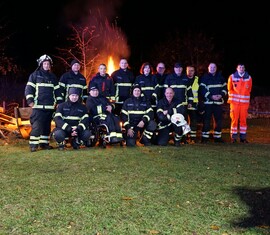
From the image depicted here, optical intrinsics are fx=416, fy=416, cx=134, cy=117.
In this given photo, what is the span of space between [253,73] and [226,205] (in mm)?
33178

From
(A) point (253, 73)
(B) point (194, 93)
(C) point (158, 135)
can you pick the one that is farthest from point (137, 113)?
(A) point (253, 73)

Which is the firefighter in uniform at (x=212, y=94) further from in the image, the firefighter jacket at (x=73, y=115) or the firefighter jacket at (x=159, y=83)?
the firefighter jacket at (x=73, y=115)

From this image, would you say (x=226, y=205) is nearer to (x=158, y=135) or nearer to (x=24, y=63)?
(x=158, y=135)

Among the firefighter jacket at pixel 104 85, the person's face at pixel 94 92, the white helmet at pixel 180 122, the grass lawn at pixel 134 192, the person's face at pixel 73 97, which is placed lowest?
the grass lawn at pixel 134 192

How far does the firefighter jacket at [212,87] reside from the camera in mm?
10469

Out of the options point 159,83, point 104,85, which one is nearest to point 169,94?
point 159,83

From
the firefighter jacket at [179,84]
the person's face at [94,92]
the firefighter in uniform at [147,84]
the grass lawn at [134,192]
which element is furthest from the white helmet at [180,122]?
the person's face at [94,92]

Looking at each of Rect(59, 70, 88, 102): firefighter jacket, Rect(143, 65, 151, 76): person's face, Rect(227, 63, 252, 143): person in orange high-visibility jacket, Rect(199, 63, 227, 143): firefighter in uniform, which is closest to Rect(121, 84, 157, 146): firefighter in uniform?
Rect(143, 65, 151, 76): person's face

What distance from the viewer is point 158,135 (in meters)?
10.0

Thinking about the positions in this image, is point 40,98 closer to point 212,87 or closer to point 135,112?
point 135,112

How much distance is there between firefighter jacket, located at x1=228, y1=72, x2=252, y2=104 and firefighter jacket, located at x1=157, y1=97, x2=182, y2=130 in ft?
5.49

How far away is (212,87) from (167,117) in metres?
1.56

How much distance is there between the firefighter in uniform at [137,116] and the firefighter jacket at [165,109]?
243 millimetres

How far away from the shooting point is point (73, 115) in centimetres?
906
